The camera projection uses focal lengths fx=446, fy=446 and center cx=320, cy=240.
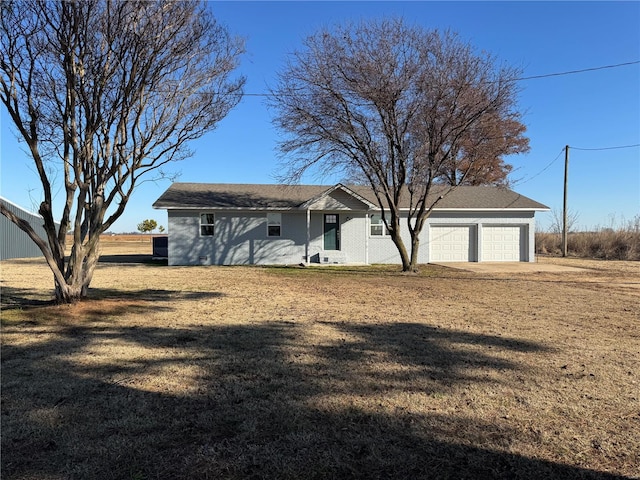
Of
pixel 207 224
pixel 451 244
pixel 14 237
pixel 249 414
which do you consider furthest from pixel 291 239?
pixel 14 237

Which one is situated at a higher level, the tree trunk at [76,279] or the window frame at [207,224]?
the window frame at [207,224]

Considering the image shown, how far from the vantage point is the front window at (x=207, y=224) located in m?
20.5

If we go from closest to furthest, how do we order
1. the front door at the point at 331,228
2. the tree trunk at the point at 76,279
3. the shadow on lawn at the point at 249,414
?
1. the shadow on lawn at the point at 249,414
2. the tree trunk at the point at 76,279
3. the front door at the point at 331,228

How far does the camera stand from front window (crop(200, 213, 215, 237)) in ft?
67.3

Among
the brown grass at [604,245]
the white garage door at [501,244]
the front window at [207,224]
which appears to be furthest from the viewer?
the brown grass at [604,245]

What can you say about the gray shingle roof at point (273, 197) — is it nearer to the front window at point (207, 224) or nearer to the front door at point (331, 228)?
the front window at point (207, 224)

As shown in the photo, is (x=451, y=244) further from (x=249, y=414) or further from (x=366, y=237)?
(x=249, y=414)

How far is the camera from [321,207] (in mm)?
20234

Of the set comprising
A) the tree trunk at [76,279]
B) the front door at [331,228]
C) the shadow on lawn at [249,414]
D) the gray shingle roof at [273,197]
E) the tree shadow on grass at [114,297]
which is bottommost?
the shadow on lawn at [249,414]

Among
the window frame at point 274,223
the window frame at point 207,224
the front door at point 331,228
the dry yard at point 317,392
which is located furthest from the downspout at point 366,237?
the dry yard at point 317,392

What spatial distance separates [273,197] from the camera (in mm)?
22359

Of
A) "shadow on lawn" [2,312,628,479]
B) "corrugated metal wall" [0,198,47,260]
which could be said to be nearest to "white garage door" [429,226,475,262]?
"shadow on lawn" [2,312,628,479]

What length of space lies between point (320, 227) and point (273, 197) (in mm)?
2945

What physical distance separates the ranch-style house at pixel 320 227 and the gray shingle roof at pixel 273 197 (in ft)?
0.16
